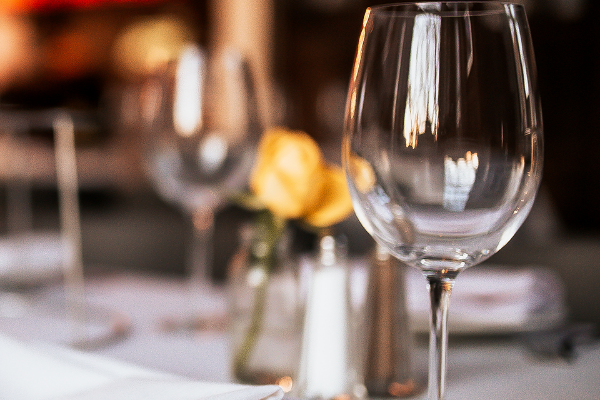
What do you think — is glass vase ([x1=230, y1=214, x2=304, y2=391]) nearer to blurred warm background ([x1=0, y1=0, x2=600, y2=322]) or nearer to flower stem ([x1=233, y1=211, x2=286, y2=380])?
flower stem ([x1=233, y1=211, x2=286, y2=380])

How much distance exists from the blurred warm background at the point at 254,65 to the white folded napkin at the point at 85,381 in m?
1.22

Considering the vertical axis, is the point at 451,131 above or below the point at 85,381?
above

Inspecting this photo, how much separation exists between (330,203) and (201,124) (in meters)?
0.23

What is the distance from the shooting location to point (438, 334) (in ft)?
1.08

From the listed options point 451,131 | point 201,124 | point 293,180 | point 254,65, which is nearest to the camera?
point 451,131

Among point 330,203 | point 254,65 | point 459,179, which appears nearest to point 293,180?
point 330,203

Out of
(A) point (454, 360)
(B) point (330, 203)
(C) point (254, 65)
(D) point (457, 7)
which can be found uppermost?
(C) point (254, 65)

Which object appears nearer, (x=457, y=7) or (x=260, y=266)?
(x=457, y=7)

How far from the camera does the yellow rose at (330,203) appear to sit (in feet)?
1.71

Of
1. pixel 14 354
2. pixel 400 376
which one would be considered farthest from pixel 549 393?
pixel 14 354

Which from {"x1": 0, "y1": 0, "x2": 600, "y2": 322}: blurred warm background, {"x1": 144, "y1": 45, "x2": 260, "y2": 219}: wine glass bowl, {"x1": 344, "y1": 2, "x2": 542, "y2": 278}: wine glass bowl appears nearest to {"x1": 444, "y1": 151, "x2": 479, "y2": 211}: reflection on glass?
{"x1": 344, "y1": 2, "x2": 542, "y2": 278}: wine glass bowl

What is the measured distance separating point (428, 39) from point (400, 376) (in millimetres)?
273

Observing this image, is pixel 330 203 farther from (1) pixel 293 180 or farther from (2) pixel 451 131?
(2) pixel 451 131

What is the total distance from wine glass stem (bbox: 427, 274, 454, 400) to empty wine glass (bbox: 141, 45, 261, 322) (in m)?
0.38
